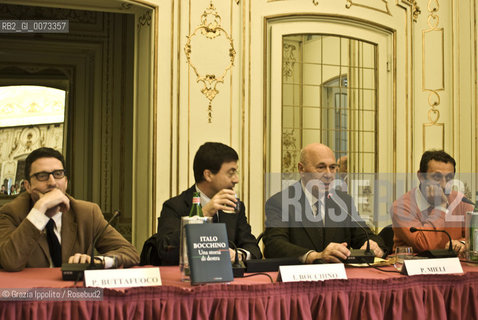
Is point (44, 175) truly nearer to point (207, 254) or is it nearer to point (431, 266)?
point (207, 254)

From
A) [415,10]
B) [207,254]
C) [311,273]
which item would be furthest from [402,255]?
[415,10]

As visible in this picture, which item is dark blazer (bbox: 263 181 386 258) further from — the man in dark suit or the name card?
the name card

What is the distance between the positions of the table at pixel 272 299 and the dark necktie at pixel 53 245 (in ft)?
0.75

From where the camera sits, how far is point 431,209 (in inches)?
130

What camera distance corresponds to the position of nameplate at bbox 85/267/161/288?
6.07 feet

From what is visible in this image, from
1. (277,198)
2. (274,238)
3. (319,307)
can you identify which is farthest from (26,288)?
(277,198)

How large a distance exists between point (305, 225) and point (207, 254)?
3.46 ft

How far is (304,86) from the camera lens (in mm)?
4652

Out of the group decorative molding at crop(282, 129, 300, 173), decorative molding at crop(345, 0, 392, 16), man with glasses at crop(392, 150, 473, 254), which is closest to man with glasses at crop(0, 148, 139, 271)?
man with glasses at crop(392, 150, 473, 254)

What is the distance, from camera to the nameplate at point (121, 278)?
1.85m

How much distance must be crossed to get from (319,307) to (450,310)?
0.55m

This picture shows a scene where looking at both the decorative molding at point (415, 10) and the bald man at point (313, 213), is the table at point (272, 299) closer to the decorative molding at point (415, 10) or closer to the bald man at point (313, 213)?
the bald man at point (313, 213)

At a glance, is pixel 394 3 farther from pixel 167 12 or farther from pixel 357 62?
pixel 167 12

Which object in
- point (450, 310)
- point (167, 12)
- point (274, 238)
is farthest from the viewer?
point (167, 12)
